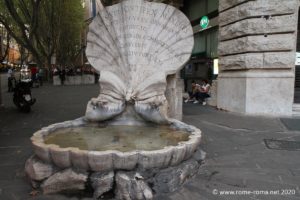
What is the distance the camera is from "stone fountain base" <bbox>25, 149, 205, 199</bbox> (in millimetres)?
3223

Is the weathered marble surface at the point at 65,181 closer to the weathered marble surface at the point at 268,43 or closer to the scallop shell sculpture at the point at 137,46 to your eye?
the scallop shell sculpture at the point at 137,46

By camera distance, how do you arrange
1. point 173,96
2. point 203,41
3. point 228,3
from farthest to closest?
point 203,41 < point 228,3 < point 173,96

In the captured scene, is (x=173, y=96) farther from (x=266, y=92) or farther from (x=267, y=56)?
(x=267, y=56)

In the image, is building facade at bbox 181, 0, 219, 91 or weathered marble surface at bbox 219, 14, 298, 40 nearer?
weathered marble surface at bbox 219, 14, 298, 40

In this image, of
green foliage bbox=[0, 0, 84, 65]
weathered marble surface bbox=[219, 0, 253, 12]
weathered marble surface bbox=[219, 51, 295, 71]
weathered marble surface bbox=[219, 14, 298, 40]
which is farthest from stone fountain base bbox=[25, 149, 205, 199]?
green foliage bbox=[0, 0, 84, 65]

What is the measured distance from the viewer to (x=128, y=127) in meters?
5.02

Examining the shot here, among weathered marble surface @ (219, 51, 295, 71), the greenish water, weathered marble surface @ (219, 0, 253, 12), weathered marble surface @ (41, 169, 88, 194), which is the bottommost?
weathered marble surface @ (41, 169, 88, 194)

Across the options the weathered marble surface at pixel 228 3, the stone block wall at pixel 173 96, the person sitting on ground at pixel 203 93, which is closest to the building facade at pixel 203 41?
the person sitting on ground at pixel 203 93

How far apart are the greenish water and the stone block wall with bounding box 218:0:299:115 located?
190 inches

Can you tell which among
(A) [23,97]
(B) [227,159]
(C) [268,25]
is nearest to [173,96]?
(B) [227,159]

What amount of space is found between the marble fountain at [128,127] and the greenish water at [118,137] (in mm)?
12

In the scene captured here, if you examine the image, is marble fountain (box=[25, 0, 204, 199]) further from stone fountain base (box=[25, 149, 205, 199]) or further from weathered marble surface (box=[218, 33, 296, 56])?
weathered marble surface (box=[218, 33, 296, 56])

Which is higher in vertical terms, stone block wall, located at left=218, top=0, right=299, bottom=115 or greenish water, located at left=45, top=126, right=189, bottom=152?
stone block wall, located at left=218, top=0, right=299, bottom=115

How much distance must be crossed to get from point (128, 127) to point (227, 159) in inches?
61.1
